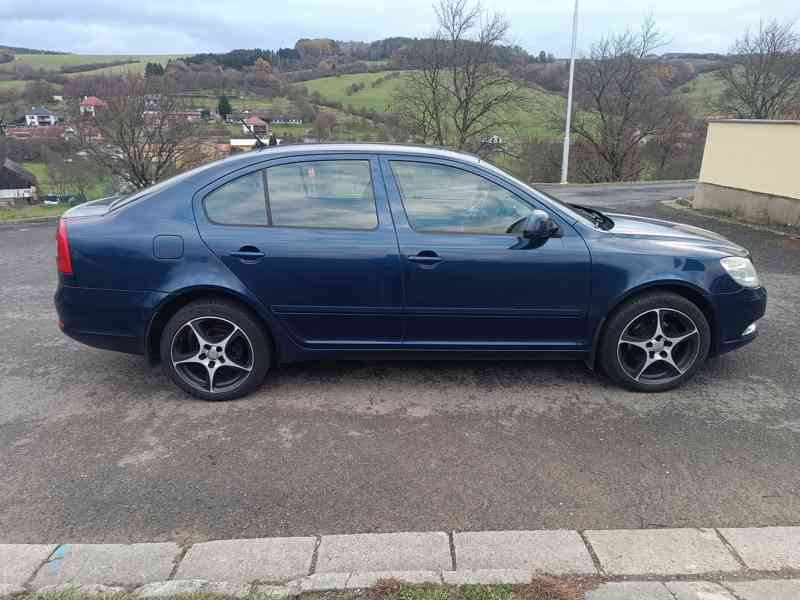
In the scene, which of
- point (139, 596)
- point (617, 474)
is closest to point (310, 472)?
point (139, 596)

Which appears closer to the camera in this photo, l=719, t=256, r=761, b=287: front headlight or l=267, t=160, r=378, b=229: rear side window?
l=267, t=160, r=378, b=229: rear side window

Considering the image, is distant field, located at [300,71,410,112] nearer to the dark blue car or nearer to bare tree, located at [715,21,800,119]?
bare tree, located at [715,21,800,119]

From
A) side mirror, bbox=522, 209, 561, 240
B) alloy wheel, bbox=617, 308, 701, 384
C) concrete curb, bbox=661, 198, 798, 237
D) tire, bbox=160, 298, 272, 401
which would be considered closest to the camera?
side mirror, bbox=522, 209, 561, 240

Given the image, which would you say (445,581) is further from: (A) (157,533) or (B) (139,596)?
(A) (157,533)

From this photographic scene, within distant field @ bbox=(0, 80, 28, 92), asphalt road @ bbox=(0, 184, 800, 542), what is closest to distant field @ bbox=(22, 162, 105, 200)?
distant field @ bbox=(0, 80, 28, 92)

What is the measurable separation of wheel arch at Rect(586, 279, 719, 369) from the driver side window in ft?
2.82

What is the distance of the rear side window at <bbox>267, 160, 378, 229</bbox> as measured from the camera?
144 inches

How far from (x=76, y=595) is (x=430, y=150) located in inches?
125

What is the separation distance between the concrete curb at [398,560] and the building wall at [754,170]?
8.54m

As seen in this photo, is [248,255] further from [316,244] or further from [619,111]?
[619,111]

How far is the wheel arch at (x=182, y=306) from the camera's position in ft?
11.8

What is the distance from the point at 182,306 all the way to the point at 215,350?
36 centimetres

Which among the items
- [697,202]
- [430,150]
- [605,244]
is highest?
[430,150]

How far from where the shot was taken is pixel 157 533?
2549mm
